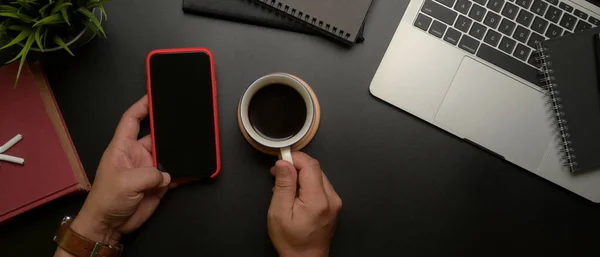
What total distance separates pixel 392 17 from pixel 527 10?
0.22 m

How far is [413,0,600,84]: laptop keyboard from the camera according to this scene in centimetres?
68

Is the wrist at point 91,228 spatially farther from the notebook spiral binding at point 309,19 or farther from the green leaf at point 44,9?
the notebook spiral binding at point 309,19

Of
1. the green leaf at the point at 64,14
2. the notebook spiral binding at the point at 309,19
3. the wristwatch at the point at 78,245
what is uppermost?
the notebook spiral binding at the point at 309,19

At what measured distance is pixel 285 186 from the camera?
0.63 metres

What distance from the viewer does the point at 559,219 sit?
717 millimetres

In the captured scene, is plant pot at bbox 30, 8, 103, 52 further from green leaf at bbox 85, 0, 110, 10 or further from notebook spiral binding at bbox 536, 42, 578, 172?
notebook spiral binding at bbox 536, 42, 578, 172

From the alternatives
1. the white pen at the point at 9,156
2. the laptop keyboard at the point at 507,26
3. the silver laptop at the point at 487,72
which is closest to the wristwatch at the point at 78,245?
the white pen at the point at 9,156

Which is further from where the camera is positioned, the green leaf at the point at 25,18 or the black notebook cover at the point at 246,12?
the black notebook cover at the point at 246,12

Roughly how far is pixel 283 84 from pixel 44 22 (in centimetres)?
34

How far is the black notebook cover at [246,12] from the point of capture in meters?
0.70

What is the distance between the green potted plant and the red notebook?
2.4 inches

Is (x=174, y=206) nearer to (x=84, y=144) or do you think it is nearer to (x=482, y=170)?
(x=84, y=144)

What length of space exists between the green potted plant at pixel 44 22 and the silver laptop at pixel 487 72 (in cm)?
46

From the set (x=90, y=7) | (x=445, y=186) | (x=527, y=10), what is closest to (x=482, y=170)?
(x=445, y=186)
